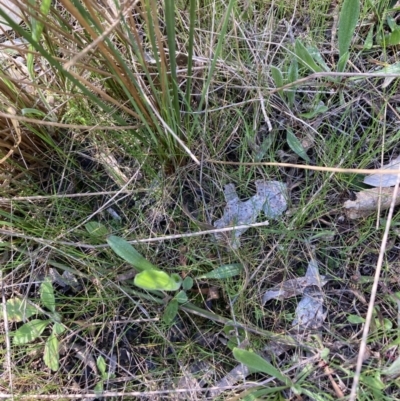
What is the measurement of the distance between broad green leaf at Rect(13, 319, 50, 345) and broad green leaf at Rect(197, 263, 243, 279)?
1.22ft

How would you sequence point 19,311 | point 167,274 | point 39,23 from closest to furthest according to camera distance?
point 39,23
point 167,274
point 19,311

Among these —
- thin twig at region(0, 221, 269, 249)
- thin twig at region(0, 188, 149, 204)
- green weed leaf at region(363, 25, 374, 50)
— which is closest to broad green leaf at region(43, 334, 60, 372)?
thin twig at region(0, 221, 269, 249)

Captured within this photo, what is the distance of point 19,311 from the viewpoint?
965 mm

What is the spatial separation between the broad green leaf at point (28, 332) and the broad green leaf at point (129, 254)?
0.25 metres

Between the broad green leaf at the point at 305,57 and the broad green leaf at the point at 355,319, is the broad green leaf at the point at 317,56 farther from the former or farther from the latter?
the broad green leaf at the point at 355,319

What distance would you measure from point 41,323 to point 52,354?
0.23 feet

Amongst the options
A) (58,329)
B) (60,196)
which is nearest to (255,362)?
(58,329)

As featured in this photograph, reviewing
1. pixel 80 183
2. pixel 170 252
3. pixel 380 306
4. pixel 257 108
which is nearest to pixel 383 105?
pixel 257 108

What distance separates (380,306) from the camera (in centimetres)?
90

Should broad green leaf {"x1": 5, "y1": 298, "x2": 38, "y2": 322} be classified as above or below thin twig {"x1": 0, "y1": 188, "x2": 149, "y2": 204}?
below

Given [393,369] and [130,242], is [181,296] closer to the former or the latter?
[130,242]

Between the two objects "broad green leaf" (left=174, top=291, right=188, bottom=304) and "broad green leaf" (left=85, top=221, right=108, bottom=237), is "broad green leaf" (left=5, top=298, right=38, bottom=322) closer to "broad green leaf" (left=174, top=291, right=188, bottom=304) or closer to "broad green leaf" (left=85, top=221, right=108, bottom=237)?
"broad green leaf" (left=85, top=221, right=108, bottom=237)

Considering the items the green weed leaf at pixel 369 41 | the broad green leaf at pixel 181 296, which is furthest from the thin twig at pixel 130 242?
the green weed leaf at pixel 369 41

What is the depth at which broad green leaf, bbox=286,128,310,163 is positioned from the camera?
3.22ft
